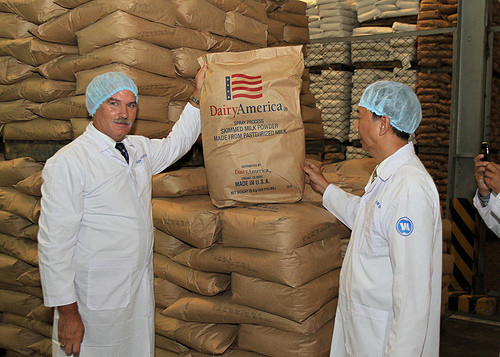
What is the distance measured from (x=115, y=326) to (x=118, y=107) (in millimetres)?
987

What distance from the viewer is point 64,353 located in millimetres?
2174

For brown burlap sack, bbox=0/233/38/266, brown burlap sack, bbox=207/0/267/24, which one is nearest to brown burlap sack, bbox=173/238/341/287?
brown burlap sack, bbox=0/233/38/266

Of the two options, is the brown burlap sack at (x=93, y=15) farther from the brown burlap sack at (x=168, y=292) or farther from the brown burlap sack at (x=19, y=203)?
the brown burlap sack at (x=168, y=292)

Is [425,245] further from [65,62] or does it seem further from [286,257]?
[65,62]

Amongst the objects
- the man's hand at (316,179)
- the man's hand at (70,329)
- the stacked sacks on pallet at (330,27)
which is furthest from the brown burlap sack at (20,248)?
the stacked sacks on pallet at (330,27)

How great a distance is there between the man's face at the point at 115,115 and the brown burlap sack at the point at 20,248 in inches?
58.9

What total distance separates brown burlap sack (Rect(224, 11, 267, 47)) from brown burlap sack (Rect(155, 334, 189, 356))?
77.2 inches

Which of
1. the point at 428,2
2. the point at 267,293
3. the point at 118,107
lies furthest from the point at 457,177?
the point at 118,107

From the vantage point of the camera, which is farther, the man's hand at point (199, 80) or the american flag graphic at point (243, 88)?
the man's hand at point (199, 80)

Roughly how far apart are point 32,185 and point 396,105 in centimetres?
242

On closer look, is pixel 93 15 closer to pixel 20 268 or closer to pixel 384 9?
pixel 20 268

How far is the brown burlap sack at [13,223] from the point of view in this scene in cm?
342

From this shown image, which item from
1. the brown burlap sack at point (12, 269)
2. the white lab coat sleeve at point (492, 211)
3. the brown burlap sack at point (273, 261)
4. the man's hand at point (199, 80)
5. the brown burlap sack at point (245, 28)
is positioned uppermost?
the brown burlap sack at point (245, 28)

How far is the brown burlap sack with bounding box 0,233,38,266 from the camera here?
3.30m
